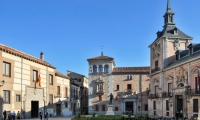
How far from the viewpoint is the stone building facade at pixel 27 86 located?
101 ft

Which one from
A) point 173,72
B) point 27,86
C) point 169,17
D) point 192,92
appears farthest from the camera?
point 169,17

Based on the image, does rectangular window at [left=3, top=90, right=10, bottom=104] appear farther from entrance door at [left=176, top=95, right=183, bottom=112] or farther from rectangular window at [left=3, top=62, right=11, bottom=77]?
entrance door at [left=176, top=95, right=183, bottom=112]

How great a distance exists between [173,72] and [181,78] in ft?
9.13

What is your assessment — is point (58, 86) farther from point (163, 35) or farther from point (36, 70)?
point (163, 35)

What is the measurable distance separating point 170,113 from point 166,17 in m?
16.4

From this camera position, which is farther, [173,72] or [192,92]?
[173,72]

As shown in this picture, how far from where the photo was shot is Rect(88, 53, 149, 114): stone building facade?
195 ft

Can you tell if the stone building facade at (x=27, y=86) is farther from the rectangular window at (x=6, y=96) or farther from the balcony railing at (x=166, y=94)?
the balcony railing at (x=166, y=94)

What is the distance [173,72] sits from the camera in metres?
40.0

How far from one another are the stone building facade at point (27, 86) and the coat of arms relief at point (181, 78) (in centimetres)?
1737

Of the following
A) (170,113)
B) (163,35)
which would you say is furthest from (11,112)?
(163,35)

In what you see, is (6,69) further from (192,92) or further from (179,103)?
(179,103)

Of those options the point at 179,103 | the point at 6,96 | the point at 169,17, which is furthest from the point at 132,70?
the point at 6,96

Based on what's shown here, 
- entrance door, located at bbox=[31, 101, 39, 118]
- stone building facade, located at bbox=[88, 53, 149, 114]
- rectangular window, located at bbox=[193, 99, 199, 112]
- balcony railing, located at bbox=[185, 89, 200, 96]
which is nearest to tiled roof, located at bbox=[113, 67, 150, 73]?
stone building facade, located at bbox=[88, 53, 149, 114]
